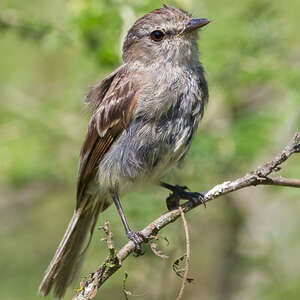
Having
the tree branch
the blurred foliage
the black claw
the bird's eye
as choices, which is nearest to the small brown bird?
the bird's eye

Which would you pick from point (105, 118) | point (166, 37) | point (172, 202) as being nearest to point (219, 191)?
point (172, 202)

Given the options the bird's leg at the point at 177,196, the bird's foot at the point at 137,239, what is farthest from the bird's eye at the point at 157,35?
the bird's foot at the point at 137,239

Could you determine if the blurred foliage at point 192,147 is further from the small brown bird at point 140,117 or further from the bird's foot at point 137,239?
the bird's foot at point 137,239

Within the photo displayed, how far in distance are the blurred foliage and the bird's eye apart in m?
0.52

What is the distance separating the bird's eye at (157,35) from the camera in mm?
4953

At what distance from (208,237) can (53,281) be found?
9.69ft

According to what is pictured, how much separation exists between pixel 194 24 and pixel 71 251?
186 centimetres

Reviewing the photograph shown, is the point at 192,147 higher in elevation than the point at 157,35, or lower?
lower

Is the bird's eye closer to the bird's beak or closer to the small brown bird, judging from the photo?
the small brown bird

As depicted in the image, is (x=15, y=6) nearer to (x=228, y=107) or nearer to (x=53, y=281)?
(x=228, y=107)

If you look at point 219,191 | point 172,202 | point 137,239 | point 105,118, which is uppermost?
point 105,118

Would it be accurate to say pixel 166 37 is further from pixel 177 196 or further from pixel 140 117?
pixel 177 196

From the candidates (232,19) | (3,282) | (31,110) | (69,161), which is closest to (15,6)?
(31,110)

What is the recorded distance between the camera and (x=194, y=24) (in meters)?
4.77
